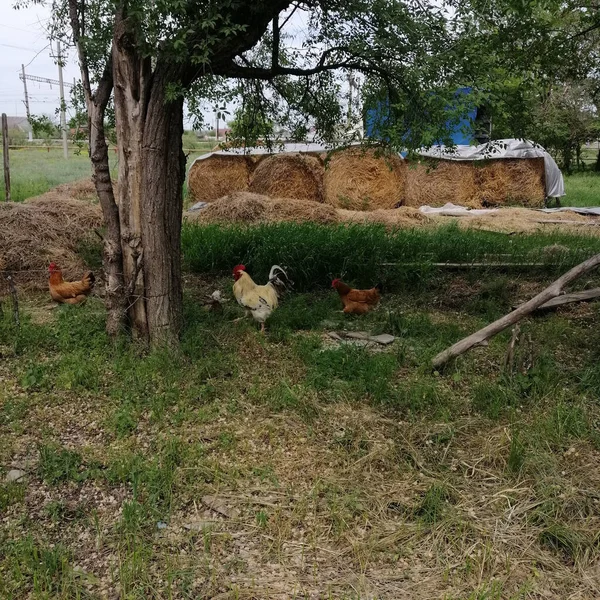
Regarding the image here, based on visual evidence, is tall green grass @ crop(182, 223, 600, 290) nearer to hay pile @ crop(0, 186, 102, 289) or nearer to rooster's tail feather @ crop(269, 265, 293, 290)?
rooster's tail feather @ crop(269, 265, 293, 290)

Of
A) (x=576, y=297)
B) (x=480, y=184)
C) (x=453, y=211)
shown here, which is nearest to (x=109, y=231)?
(x=576, y=297)

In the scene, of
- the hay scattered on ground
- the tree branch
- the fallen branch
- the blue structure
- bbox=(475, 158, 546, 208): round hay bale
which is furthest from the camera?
bbox=(475, 158, 546, 208): round hay bale

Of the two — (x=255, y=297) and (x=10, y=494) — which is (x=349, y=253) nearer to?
(x=255, y=297)

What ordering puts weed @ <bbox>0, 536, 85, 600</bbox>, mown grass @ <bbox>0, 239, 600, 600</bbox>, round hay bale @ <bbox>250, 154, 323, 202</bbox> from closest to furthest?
1. weed @ <bbox>0, 536, 85, 600</bbox>
2. mown grass @ <bbox>0, 239, 600, 600</bbox>
3. round hay bale @ <bbox>250, 154, 323, 202</bbox>

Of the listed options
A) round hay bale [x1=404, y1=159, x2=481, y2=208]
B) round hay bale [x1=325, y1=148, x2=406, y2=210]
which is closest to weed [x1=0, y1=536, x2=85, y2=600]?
round hay bale [x1=325, y1=148, x2=406, y2=210]

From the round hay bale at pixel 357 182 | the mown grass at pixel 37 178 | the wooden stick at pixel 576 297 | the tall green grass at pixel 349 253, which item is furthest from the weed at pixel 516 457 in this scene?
the round hay bale at pixel 357 182

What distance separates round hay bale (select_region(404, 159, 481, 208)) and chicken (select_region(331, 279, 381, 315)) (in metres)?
9.58

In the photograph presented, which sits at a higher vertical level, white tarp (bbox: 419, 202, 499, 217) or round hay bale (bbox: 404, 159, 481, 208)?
round hay bale (bbox: 404, 159, 481, 208)

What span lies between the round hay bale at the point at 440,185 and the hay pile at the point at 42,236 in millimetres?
8631

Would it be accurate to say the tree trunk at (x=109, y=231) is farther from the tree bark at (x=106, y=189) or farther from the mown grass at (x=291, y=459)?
the mown grass at (x=291, y=459)

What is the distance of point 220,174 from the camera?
50.2 ft

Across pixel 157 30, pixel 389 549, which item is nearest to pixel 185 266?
pixel 157 30

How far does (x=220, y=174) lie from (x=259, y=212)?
4.04 m

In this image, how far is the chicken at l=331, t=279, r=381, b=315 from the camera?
6480 mm
